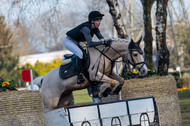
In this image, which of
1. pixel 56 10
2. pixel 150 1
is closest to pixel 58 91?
pixel 56 10

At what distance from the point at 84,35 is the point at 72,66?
786 mm

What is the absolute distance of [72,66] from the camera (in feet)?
22.6

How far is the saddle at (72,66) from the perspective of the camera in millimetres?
6664

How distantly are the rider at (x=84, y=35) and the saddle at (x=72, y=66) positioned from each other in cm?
8

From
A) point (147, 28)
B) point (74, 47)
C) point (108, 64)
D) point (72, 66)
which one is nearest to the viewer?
point (108, 64)

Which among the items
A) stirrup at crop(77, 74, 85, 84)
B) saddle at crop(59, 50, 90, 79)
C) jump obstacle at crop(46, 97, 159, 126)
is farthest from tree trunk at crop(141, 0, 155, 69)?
jump obstacle at crop(46, 97, 159, 126)

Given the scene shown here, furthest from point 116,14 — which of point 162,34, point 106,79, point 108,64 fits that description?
point 106,79

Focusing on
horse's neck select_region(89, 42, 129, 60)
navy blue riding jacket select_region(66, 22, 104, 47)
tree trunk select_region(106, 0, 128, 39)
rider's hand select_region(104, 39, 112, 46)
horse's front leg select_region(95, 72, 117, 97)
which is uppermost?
tree trunk select_region(106, 0, 128, 39)

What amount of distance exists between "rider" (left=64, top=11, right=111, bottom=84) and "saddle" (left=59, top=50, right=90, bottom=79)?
0.08 meters

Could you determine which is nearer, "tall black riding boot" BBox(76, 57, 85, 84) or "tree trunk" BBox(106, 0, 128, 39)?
"tall black riding boot" BBox(76, 57, 85, 84)

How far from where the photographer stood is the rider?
21.1ft

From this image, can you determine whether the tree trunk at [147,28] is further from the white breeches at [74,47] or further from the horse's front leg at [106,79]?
the horse's front leg at [106,79]

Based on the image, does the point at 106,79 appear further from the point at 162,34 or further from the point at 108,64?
the point at 162,34

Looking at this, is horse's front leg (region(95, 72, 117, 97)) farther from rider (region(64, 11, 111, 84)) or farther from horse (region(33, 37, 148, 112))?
rider (region(64, 11, 111, 84))
